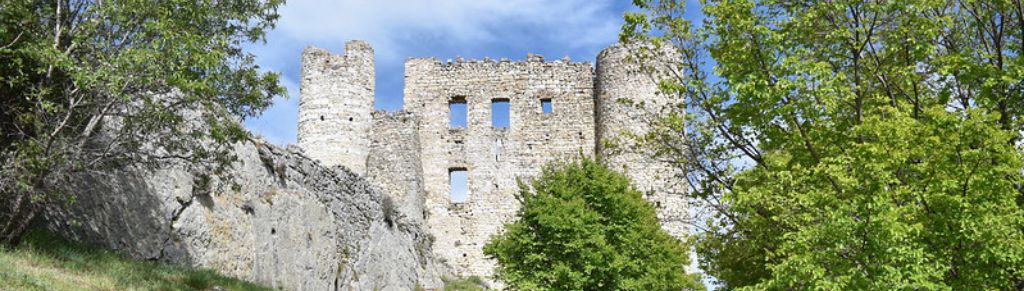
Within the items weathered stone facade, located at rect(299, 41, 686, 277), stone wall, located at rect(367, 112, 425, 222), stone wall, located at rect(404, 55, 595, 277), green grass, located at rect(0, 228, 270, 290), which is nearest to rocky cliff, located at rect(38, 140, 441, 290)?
green grass, located at rect(0, 228, 270, 290)

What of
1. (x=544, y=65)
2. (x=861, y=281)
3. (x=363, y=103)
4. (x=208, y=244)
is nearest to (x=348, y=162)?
(x=363, y=103)

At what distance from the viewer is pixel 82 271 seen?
→ 11898 mm

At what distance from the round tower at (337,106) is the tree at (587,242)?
21.6ft

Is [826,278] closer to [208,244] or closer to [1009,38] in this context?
[1009,38]

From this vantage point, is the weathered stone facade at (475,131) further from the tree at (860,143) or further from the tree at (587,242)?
the tree at (860,143)

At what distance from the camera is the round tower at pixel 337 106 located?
29.5m

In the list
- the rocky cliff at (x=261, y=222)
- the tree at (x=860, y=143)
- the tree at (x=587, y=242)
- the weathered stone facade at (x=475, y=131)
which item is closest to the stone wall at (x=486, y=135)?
the weathered stone facade at (x=475, y=131)

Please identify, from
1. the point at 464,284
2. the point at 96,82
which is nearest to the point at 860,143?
the point at 96,82

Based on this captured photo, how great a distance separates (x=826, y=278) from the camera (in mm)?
11438

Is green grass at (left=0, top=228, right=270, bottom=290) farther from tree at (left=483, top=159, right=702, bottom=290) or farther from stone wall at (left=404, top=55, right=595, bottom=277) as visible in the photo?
stone wall at (left=404, top=55, right=595, bottom=277)

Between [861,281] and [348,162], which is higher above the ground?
[348,162]

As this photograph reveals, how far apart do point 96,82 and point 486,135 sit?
21733 mm

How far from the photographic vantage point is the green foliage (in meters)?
28.0

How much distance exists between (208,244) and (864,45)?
10.7m
